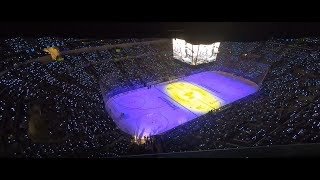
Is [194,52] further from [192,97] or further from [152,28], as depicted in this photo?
[152,28]

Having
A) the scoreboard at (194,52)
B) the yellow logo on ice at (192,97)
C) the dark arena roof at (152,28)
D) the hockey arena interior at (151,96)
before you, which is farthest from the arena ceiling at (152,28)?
the scoreboard at (194,52)

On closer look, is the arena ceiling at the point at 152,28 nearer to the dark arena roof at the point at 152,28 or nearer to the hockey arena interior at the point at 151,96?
the dark arena roof at the point at 152,28

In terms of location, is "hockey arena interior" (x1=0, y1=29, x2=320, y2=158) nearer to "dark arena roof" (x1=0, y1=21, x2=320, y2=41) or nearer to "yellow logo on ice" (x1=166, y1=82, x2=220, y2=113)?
"yellow logo on ice" (x1=166, y1=82, x2=220, y2=113)

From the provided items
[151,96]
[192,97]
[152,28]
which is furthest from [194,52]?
[152,28]

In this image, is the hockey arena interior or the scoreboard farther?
the scoreboard

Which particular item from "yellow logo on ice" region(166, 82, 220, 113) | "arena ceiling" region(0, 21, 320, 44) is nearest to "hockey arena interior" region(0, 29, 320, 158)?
"yellow logo on ice" region(166, 82, 220, 113)

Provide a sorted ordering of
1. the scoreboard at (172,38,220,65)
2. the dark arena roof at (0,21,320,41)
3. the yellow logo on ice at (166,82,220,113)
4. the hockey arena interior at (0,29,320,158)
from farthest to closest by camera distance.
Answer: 1. the scoreboard at (172,38,220,65)
2. the yellow logo on ice at (166,82,220,113)
3. the dark arena roof at (0,21,320,41)
4. the hockey arena interior at (0,29,320,158)
